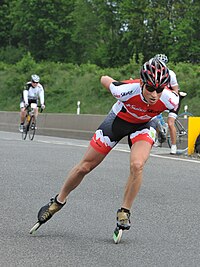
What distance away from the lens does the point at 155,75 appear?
7445 mm

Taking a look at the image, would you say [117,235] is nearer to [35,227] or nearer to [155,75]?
[35,227]

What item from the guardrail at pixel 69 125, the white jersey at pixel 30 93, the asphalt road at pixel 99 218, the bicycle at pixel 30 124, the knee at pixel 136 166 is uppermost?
the knee at pixel 136 166

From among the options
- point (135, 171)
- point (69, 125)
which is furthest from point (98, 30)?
point (135, 171)

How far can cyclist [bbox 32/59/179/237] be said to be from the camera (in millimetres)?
7531

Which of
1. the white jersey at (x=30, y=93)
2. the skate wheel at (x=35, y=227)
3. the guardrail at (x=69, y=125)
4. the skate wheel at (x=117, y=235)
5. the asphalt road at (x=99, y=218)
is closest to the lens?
the asphalt road at (x=99, y=218)

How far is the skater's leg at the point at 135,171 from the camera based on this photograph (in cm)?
765

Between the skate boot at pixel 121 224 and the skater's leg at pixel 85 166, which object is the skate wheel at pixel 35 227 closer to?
the skater's leg at pixel 85 166

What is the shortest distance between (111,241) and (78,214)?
1.55 metres

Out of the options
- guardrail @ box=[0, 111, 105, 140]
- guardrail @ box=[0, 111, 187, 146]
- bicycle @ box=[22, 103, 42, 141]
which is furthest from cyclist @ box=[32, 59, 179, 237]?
guardrail @ box=[0, 111, 105, 140]

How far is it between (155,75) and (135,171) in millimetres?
873

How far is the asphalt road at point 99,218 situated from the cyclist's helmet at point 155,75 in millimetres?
1374

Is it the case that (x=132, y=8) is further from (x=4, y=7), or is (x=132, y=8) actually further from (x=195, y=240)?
(x=195, y=240)

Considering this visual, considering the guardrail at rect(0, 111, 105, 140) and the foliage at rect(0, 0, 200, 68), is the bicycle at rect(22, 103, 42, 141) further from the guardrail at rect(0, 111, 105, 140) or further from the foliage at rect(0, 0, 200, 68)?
the foliage at rect(0, 0, 200, 68)

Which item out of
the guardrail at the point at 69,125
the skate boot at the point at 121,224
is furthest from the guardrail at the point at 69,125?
the skate boot at the point at 121,224
